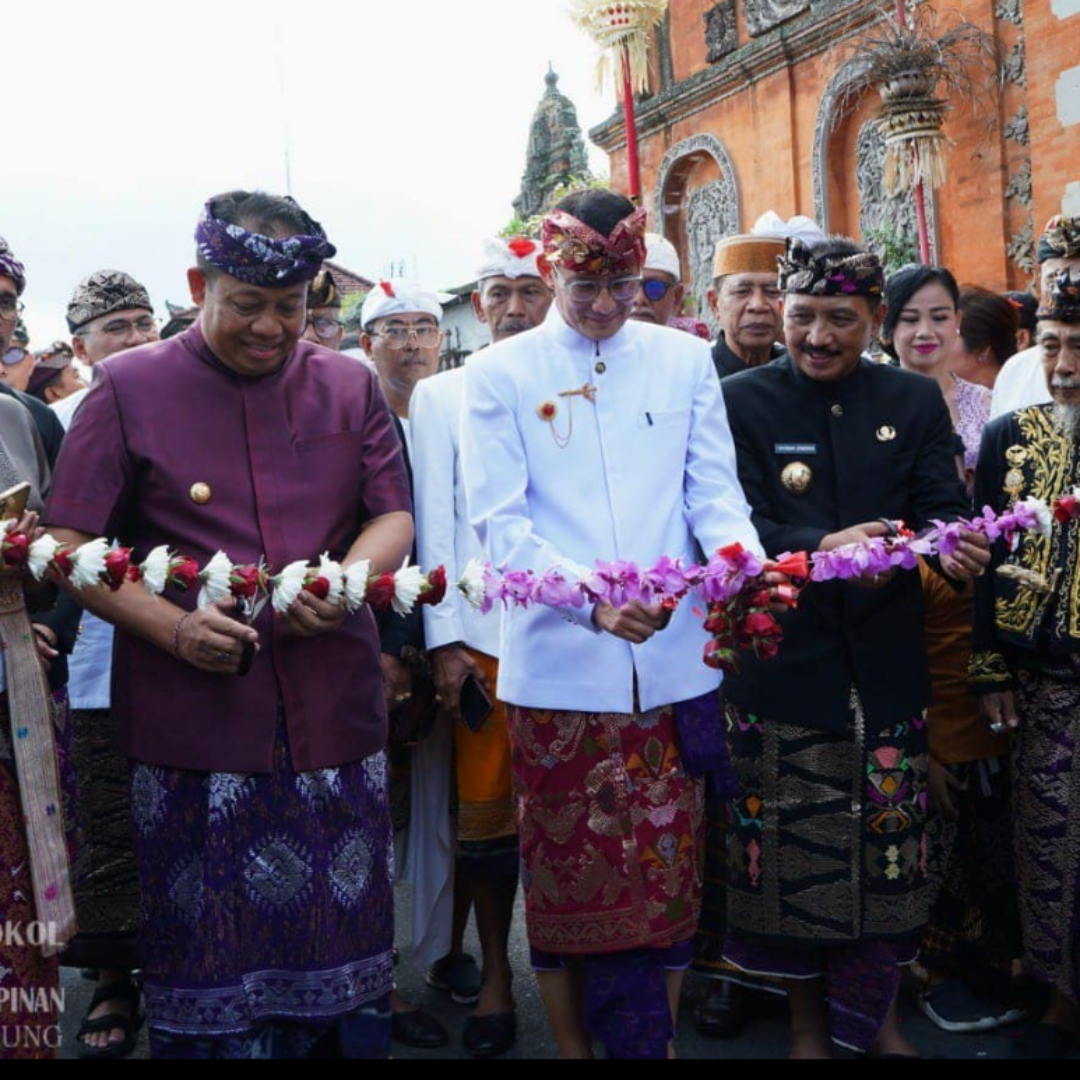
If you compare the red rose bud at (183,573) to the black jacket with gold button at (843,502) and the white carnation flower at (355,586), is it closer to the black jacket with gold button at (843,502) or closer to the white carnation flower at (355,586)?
the white carnation flower at (355,586)

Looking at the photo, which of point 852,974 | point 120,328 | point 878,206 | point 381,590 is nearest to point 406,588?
point 381,590

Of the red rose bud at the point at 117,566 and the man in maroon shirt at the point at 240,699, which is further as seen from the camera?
the man in maroon shirt at the point at 240,699

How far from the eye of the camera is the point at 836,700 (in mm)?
3707

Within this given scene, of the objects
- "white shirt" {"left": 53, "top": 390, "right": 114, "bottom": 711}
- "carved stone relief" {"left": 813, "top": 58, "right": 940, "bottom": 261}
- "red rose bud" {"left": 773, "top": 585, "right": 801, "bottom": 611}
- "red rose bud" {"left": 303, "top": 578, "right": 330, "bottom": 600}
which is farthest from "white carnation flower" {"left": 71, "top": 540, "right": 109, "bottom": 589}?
"carved stone relief" {"left": 813, "top": 58, "right": 940, "bottom": 261}

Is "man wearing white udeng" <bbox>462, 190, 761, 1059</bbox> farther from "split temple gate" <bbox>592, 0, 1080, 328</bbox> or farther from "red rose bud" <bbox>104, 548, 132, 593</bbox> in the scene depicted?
"split temple gate" <bbox>592, 0, 1080, 328</bbox>

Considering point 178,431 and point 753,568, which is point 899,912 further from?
point 178,431

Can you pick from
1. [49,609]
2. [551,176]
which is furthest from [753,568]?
[551,176]

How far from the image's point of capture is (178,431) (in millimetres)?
2936

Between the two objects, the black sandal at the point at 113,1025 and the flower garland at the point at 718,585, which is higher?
the flower garland at the point at 718,585

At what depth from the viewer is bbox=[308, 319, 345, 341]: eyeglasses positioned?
17.2ft

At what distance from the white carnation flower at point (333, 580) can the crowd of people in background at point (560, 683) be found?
0.15ft

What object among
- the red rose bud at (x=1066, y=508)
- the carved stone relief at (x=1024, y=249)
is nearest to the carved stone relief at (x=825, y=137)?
the carved stone relief at (x=1024, y=249)

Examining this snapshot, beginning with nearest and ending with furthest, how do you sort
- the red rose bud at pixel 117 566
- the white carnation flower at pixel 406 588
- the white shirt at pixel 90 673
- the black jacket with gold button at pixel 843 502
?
1. the red rose bud at pixel 117 566
2. the white carnation flower at pixel 406 588
3. the black jacket with gold button at pixel 843 502
4. the white shirt at pixel 90 673

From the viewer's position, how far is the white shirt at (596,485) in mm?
3320
